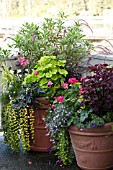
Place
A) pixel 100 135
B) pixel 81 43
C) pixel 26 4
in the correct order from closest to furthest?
pixel 100 135
pixel 81 43
pixel 26 4

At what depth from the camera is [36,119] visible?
3.02m

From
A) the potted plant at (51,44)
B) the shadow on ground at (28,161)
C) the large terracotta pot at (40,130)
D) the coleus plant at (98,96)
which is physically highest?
the potted plant at (51,44)

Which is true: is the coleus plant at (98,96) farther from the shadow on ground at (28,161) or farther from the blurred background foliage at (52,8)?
the blurred background foliage at (52,8)

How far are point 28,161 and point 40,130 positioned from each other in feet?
0.91

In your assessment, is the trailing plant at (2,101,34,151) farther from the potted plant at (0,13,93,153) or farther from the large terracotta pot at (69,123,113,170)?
the large terracotta pot at (69,123,113,170)

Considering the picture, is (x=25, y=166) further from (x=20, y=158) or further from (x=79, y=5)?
(x=79, y=5)

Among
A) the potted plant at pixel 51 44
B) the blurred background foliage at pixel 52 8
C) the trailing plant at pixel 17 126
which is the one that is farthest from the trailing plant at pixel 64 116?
the blurred background foliage at pixel 52 8

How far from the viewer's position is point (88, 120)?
2.58 m

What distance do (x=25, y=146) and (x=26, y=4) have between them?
920cm

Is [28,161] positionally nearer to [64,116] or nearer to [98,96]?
[64,116]

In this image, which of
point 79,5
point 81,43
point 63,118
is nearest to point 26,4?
point 79,5

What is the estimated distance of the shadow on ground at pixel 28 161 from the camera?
2.79 m

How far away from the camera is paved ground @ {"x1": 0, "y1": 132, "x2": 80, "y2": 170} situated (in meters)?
2.79

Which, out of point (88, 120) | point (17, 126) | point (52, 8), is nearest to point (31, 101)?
point (17, 126)
